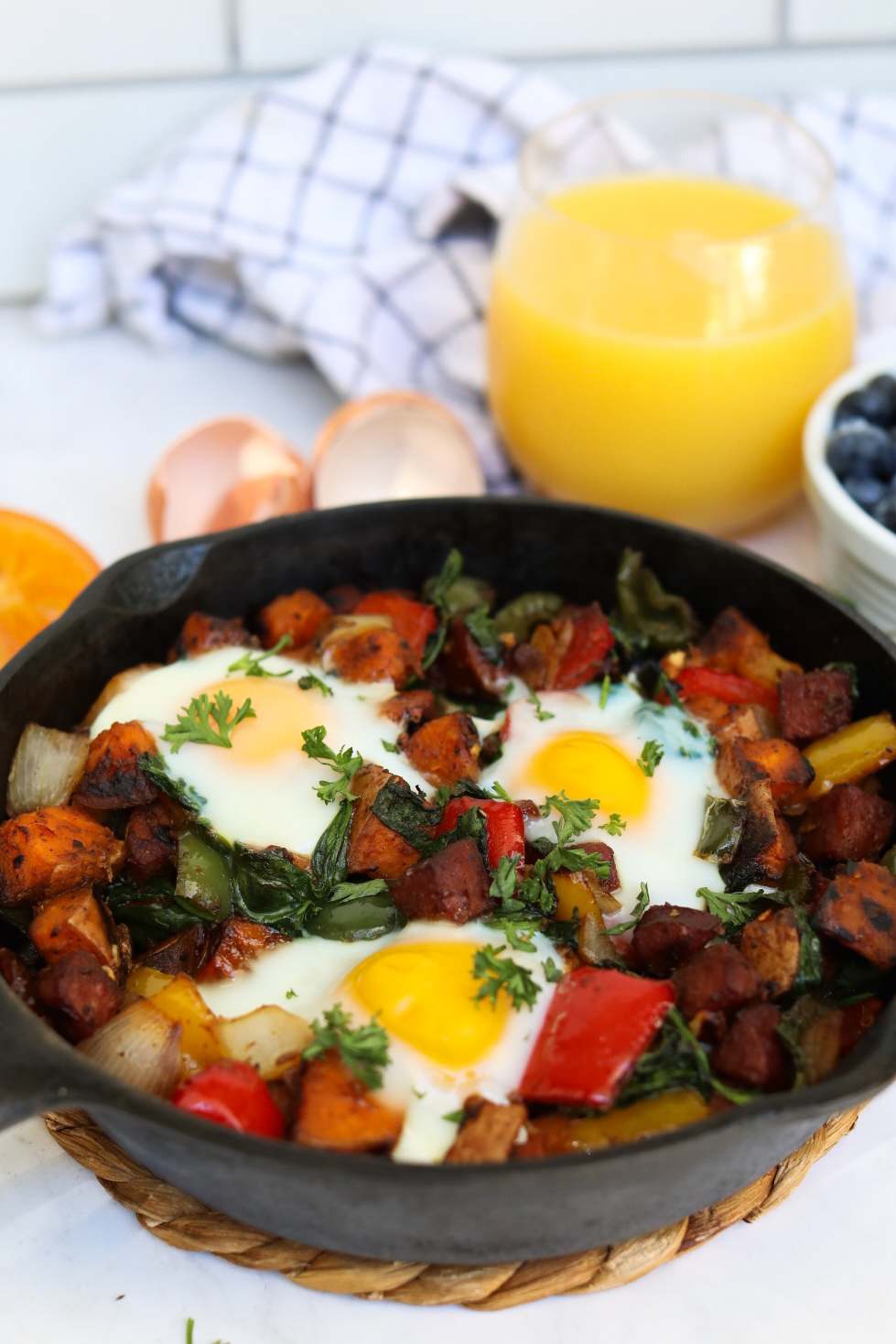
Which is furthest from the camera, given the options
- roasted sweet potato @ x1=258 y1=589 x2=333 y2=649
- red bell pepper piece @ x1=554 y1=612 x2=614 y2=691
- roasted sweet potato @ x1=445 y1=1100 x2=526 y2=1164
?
roasted sweet potato @ x1=258 y1=589 x2=333 y2=649

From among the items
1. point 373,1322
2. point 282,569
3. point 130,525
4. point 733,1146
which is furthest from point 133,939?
point 130,525

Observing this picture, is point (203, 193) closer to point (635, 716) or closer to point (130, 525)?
point (130, 525)

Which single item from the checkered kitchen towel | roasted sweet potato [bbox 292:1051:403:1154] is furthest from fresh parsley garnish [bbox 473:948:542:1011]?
the checkered kitchen towel

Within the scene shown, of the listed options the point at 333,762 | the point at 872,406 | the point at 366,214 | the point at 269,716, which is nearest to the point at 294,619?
the point at 269,716

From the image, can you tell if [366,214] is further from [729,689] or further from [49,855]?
[49,855]

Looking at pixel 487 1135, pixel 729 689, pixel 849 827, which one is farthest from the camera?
pixel 729 689

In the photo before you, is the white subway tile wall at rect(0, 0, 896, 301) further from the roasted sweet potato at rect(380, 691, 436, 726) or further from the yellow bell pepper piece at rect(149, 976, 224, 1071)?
the yellow bell pepper piece at rect(149, 976, 224, 1071)

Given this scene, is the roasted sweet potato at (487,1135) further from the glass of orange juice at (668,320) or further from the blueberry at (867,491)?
the glass of orange juice at (668,320)
